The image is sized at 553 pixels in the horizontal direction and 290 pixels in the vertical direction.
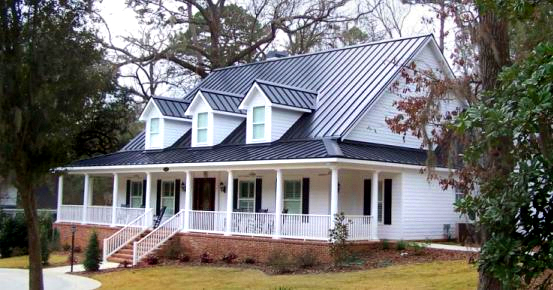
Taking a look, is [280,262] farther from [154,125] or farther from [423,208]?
[154,125]

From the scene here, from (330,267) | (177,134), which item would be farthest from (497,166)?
(177,134)

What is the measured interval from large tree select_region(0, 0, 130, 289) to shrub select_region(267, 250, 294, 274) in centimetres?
801

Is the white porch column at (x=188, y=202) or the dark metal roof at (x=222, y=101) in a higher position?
the dark metal roof at (x=222, y=101)

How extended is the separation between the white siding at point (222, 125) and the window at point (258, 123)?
2061mm

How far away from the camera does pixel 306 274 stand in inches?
724

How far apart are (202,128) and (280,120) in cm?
401

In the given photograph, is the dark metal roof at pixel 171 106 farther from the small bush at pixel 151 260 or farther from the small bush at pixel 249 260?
the small bush at pixel 249 260

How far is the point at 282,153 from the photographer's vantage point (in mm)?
22281

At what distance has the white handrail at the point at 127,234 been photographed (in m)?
25.0

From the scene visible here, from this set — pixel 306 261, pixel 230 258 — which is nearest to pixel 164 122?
pixel 230 258

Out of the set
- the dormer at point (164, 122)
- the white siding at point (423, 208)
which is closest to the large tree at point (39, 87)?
the white siding at point (423, 208)

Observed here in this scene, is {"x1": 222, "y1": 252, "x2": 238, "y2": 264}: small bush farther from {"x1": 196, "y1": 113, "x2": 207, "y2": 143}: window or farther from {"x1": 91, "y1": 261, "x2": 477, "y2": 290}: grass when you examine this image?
{"x1": 196, "y1": 113, "x2": 207, "y2": 143}: window

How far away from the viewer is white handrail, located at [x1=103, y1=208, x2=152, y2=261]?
25000 millimetres

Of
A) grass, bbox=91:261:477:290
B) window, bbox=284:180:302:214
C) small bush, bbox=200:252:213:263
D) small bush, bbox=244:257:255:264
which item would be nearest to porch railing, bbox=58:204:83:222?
small bush, bbox=200:252:213:263
